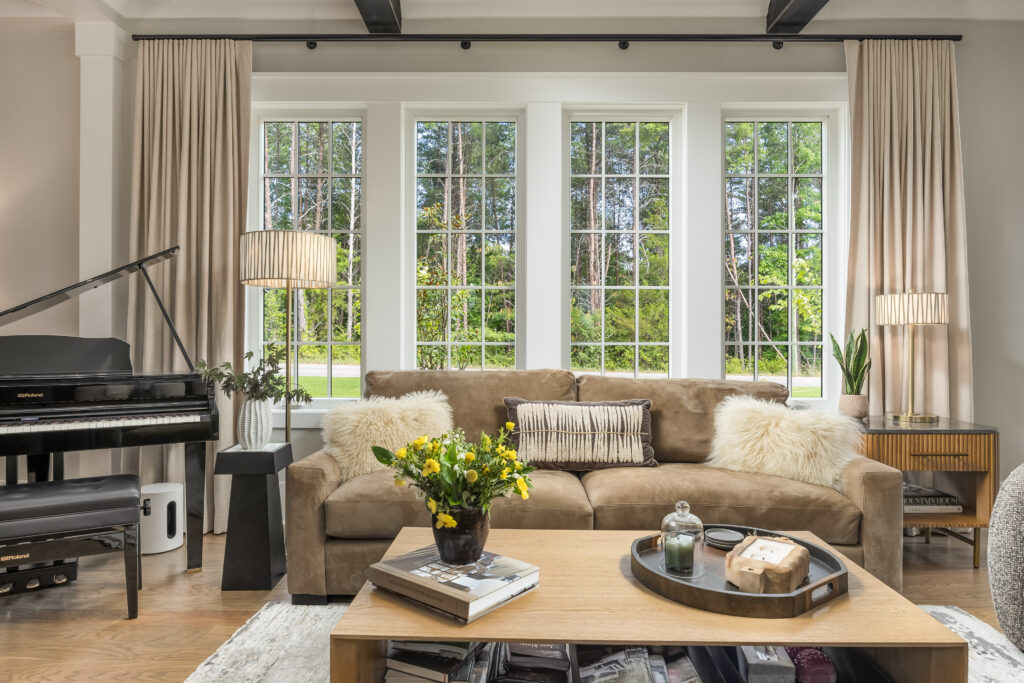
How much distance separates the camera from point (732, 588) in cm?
134

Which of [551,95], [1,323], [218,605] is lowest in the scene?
[218,605]

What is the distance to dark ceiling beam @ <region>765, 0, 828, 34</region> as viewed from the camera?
3.07 m

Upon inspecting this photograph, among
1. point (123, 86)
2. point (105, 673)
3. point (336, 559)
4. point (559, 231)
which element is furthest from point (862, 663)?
point (123, 86)

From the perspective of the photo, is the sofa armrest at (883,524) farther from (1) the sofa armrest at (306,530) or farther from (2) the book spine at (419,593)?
(1) the sofa armrest at (306,530)

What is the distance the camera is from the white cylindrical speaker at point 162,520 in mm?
2777

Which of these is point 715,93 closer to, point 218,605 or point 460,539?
point 460,539

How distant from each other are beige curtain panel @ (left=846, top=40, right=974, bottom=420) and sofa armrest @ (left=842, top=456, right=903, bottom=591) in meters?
1.23

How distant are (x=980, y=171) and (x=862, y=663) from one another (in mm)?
3196

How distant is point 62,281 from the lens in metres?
3.35

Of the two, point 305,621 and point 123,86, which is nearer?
point 305,621

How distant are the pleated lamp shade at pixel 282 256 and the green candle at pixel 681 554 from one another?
203cm

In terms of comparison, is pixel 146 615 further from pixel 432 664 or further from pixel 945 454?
pixel 945 454

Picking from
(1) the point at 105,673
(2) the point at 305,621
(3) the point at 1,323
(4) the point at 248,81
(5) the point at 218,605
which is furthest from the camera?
(4) the point at 248,81

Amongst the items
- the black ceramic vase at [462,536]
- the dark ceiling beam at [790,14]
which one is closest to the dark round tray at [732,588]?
the black ceramic vase at [462,536]
